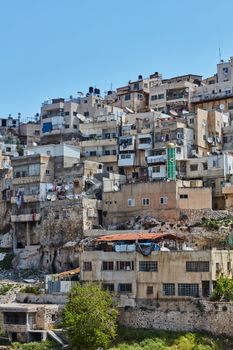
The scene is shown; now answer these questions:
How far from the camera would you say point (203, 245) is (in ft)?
151

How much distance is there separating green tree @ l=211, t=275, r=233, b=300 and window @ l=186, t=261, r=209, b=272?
41.9 inches

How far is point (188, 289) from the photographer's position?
3906 centimetres

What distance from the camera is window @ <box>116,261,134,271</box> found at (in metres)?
40.5

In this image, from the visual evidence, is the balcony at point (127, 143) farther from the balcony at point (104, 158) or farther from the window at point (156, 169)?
the window at point (156, 169)

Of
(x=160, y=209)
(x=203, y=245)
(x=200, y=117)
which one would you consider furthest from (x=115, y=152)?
(x=203, y=245)

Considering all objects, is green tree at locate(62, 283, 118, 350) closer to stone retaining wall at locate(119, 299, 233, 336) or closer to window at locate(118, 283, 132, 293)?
stone retaining wall at locate(119, 299, 233, 336)

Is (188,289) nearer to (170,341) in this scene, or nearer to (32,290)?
(170,341)

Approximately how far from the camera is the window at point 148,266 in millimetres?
39812

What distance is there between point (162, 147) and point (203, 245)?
1286cm

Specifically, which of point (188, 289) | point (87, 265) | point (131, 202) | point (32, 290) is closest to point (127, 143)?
point (131, 202)

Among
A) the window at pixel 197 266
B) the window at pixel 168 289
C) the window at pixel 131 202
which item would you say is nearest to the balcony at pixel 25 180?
the window at pixel 131 202

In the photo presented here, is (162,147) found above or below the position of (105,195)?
above

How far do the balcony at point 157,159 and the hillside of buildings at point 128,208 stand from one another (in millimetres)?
A: 98

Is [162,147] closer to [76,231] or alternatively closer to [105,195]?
[105,195]
